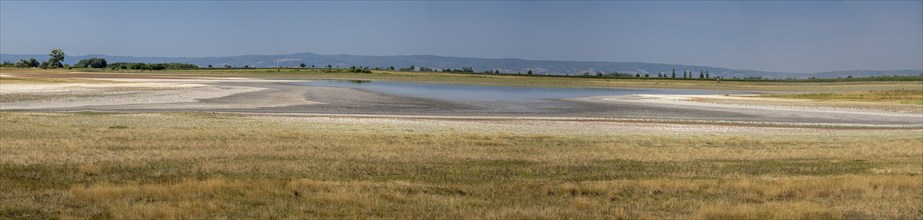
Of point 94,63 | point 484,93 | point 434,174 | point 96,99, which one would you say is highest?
point 94,63

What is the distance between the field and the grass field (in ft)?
0.16

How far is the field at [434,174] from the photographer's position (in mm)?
11883

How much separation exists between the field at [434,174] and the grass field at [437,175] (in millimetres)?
48

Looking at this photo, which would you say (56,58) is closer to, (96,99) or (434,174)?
Answer: (96,99)

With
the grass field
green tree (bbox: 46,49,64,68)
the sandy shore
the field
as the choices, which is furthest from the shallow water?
green tree (bbox: 46,49,64,68)

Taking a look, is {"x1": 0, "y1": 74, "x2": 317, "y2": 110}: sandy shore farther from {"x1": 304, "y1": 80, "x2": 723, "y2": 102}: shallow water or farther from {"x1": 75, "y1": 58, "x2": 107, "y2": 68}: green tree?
{"x1": 75, "y1": 58, "x2": 107, "y2": 68}: green tree

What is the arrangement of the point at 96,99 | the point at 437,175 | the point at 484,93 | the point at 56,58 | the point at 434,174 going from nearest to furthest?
the point at 437,175 < the point at 434,174 < the point at 96,99 < the point at 484,93 < the point at 56,58

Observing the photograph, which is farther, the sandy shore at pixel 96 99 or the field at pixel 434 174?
the sandy shore at pixel 96 99

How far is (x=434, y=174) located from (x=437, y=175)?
201mm

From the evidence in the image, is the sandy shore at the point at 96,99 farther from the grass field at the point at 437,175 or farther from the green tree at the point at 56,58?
the green tree at the point at 56,58

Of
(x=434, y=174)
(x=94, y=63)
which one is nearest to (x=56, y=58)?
(x=94, y=63)

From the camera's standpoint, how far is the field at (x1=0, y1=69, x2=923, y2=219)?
1188 centimetres

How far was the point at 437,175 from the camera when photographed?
17422 millimetres

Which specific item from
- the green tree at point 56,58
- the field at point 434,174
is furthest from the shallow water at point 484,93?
the green tree at point 56,58
